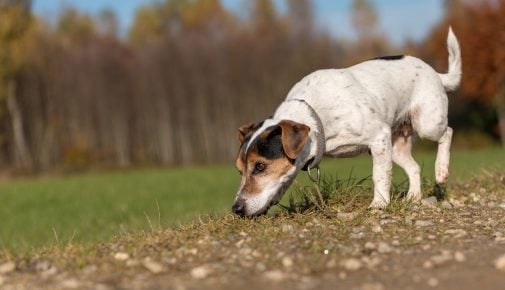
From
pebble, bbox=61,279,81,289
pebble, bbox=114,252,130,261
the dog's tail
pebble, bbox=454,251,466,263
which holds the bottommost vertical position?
pebble, bbox=454,251,466,263

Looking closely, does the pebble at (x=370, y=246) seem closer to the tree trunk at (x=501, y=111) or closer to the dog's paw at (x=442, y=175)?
the dog's paw at (x=442, y=175)

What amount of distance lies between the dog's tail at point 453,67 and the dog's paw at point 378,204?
240 centimetres

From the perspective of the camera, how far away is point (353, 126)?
23.5 feet

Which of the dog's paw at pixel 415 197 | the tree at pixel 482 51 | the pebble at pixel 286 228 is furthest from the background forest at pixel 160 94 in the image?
the pebble at pixel 286 228

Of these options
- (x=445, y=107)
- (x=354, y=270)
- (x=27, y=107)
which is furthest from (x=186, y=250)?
(x=27, y=107)

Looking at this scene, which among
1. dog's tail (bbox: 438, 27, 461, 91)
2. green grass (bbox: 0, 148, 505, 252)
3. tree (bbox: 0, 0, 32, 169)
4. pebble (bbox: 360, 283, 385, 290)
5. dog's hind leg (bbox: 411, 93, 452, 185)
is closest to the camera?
pebble (bbox: 360, 283, 385, 290)

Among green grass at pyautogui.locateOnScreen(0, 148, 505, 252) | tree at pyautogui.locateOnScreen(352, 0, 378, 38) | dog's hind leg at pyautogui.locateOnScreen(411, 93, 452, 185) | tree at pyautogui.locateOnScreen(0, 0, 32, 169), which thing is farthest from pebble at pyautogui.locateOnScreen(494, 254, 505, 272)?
tree at pyautogui.locateOnScreen(352, 0, 378, 38)

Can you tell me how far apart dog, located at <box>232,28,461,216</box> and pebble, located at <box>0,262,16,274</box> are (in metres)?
2.07

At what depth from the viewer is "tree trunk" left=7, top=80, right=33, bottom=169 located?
168ft

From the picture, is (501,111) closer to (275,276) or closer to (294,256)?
(294,256)

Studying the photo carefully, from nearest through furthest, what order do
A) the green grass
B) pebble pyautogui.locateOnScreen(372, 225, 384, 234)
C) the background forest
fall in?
pebble pyautogui.locateOnScreen(372, 225, 384, 234) → the green grass → the background forest

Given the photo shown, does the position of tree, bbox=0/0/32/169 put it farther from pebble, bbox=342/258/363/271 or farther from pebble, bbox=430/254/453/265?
pebble, bbox=430/254/453/265

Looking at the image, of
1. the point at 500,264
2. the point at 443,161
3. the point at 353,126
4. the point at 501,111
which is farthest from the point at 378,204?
the point at 501,111

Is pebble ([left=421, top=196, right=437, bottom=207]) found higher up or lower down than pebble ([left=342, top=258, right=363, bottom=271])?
lower down
